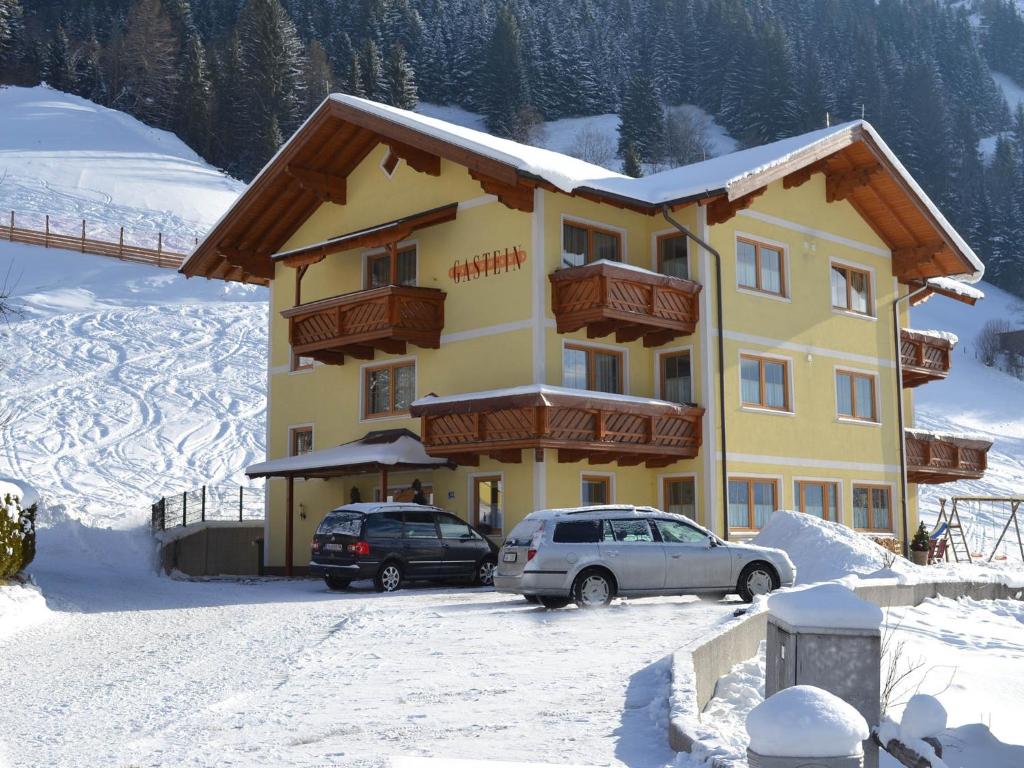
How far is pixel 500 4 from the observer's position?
5709 inches

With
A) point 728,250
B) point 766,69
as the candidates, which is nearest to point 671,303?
point 728,250

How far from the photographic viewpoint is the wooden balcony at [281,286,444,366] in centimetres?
2742

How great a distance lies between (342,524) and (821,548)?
872 cm

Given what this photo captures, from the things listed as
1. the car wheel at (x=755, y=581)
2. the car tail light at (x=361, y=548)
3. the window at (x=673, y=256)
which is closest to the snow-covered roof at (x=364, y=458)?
the car tail light at (x=361, y=548)

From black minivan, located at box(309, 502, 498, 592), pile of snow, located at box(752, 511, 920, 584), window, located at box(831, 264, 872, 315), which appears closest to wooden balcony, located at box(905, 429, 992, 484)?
window, located at box(831, 264, 872, 315)

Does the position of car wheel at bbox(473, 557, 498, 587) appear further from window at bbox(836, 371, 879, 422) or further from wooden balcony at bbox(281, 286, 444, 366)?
window at bbox(836, 371, 879, 422)

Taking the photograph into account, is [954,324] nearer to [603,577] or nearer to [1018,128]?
[1018,128]

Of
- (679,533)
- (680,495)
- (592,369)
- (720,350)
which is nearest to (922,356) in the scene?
(720,350)

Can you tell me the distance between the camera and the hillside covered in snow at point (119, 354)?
40.6 metres

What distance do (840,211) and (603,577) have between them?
1727cm

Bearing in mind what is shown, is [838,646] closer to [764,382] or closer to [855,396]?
[764,382]

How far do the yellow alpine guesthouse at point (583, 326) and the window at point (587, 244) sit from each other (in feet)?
0.23

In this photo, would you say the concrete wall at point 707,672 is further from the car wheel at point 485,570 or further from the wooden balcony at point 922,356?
the wooden balcony at point 922,356

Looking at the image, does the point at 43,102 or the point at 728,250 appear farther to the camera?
the point at 43,102
